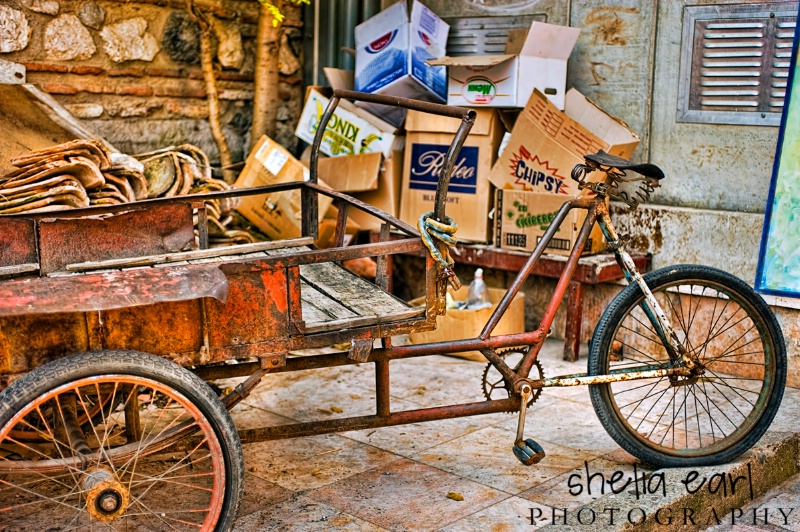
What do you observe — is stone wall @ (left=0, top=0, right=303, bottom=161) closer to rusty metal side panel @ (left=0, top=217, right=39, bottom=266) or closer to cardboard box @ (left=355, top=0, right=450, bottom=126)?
cardboard box @ (left=355, top=0, right=450, bottom=126)

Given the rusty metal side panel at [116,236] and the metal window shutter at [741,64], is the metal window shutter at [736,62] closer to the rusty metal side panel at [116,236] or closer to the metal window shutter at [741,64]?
the metal window shutter at [741,64]

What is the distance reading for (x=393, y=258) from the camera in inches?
247

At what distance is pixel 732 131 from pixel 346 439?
2.69 metres

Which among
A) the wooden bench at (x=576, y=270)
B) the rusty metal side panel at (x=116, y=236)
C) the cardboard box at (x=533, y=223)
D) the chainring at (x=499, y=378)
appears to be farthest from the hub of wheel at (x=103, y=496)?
the cardboard box at (x=533, y=223)

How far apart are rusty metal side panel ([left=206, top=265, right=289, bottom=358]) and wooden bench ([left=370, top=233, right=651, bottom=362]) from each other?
252 centimetres

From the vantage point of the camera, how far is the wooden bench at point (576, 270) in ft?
16.8

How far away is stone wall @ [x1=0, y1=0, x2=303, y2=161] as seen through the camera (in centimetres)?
527

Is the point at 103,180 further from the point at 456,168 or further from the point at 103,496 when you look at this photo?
the point at 103,496

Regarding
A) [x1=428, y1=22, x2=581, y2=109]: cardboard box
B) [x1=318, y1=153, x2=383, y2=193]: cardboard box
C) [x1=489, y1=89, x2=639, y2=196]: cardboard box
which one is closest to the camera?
[x1=489, y1=89, x2=639, y2=196]: cardboard box

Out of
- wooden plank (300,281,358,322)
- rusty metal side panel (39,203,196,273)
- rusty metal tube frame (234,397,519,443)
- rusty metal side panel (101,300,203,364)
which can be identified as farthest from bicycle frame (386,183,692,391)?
rusty metal side panel (39,203,196,273)

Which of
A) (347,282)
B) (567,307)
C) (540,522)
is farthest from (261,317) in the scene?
(567,307)

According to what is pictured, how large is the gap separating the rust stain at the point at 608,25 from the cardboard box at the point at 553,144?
Answer: 38 cm

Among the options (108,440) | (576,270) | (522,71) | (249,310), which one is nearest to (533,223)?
(576,270)

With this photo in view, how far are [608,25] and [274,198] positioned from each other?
7.19 ft
